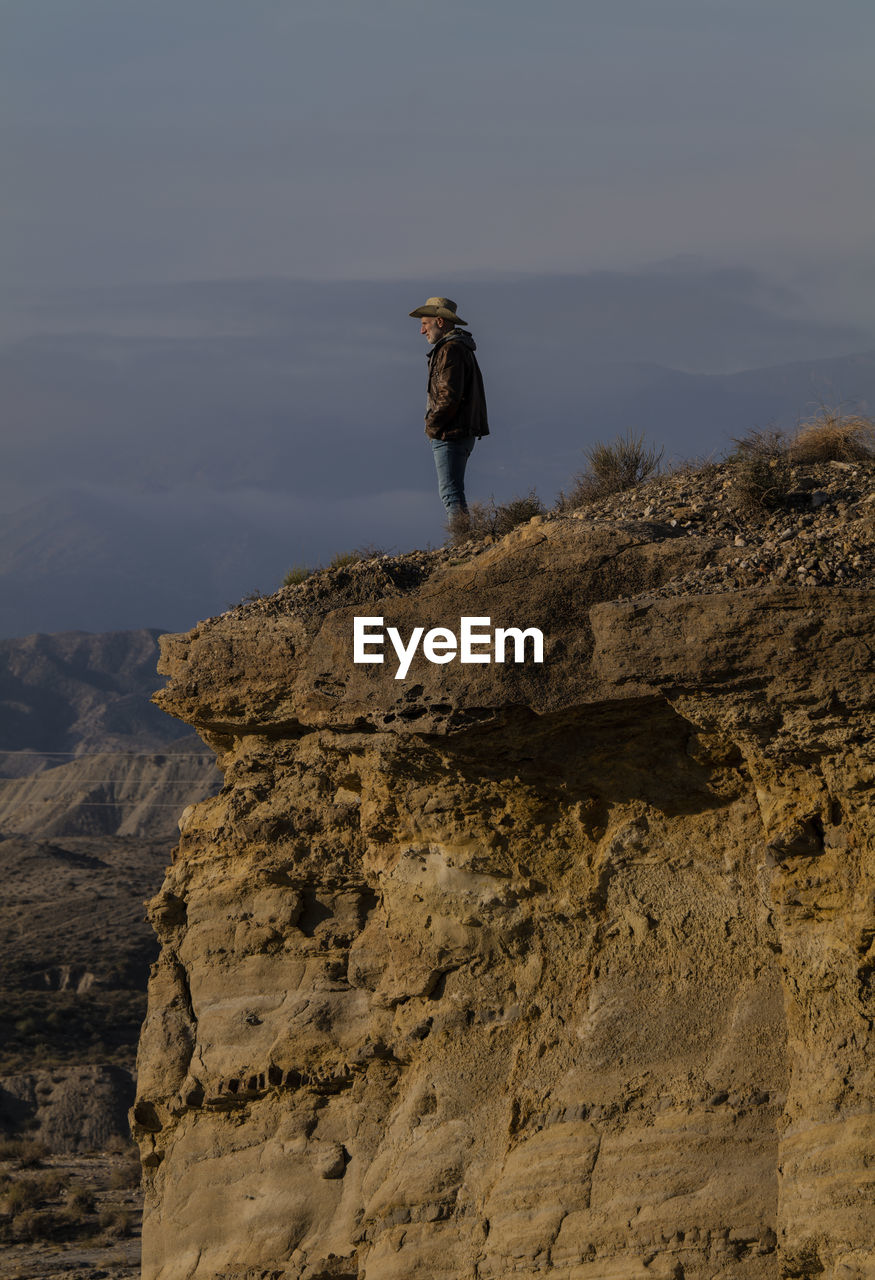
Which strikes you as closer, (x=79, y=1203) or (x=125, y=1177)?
(x=79, y=1203)

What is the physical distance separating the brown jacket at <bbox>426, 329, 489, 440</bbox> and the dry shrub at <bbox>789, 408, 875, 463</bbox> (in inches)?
119

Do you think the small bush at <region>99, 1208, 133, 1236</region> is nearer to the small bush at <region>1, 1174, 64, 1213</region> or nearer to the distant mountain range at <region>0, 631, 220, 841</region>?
the small bush at <region>1, 1174, 64, 1213</region>

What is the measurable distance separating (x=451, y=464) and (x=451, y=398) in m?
0.59

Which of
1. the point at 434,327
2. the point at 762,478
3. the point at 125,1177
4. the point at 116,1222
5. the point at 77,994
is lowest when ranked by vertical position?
the point at 125,1177

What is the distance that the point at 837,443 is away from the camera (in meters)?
9.38

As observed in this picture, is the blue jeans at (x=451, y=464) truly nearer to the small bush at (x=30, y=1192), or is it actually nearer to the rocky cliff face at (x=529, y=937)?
the rocky cliff face at (x=529, y=937)

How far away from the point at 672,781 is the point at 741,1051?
1.67 metres

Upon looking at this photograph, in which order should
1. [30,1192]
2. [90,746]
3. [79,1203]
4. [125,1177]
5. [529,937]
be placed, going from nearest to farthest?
1. [529,937]
2. [79,1203]
3. [30,1192]
4. [125,1177]
5. [90,746]

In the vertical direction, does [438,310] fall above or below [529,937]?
above

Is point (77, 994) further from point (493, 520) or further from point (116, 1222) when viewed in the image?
point (493, 520)

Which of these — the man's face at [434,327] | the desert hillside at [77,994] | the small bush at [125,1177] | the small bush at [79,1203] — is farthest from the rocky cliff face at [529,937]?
the small bush at [125,1177]

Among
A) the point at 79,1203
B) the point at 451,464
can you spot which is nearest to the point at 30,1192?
the point at 79,1203

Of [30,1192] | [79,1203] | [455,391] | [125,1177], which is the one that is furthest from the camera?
Answer: [125,1177]

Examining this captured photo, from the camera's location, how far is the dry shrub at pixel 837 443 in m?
9.36
